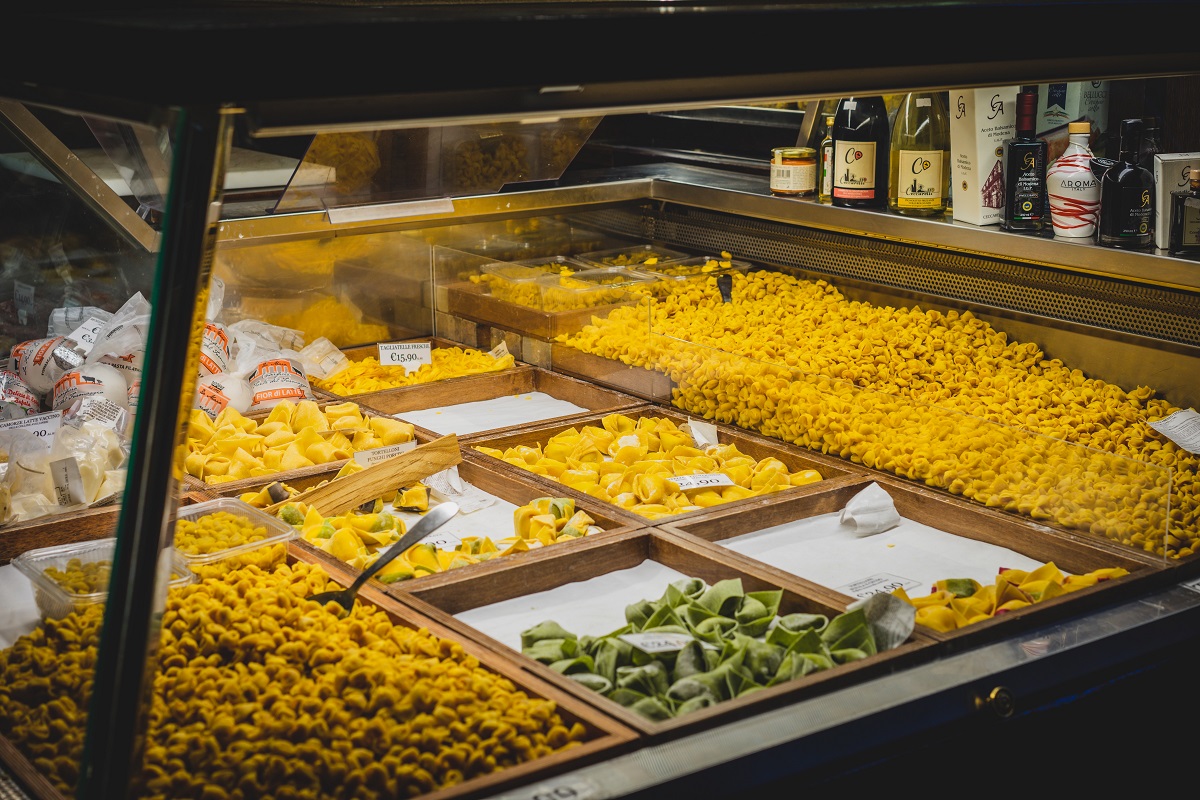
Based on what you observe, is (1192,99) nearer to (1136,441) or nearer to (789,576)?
(1136,441)

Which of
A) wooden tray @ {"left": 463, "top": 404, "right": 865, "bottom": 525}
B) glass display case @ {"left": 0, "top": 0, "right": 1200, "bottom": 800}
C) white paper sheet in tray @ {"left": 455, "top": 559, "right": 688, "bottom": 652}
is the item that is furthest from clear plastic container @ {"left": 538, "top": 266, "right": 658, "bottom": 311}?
white paper sheet in tray @ {"left": 455, "top": 559, "right": 688, "bottom": 652}

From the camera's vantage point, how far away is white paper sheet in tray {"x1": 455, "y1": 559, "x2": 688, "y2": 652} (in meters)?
2.15

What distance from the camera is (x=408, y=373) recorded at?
3.76 metres

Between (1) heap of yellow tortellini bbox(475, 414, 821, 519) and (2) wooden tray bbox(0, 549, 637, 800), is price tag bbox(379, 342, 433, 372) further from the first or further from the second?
(2) wooden tray bbox(0, 549, 637, 800)

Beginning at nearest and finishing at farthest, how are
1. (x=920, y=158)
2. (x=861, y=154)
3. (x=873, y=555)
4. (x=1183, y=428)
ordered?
(x=873, y=555), (x=1183, y=428), (x=920, y=158), (x=861, y=154)

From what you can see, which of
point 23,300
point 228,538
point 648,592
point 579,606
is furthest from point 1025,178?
point 23,300

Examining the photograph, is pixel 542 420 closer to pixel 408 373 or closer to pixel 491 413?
pixel 491 413

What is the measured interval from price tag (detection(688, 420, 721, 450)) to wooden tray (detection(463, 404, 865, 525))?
16 mm

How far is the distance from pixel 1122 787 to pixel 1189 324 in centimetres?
127

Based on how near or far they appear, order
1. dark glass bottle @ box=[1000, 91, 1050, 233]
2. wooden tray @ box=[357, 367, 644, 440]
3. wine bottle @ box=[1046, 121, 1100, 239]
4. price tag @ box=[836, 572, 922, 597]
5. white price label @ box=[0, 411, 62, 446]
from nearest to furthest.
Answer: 1. price tag @ box=[836, 572, 922, 597]
2. white price label @ box=[0, 411, 62, 446]
3. wine bottle @ box=[1046, 121, 1100, 239]
4. dark glass bottle @ box=[1000, 91, 1050, 233]
5. wooden tray @ box=[357, 367, 644, 440]

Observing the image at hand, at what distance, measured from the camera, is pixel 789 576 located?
7.16ft

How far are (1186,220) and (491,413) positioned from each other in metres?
1.90

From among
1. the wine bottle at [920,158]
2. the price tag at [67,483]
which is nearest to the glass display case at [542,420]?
the price tag at [67,483]

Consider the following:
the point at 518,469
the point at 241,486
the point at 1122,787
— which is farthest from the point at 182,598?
the point at 1122,787
